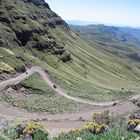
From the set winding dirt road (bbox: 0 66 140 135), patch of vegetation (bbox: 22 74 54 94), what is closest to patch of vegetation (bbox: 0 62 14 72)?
winding dirt road (bbox: 0 66 140 135)

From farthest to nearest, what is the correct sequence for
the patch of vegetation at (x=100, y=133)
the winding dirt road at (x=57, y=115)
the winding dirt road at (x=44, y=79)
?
the winding dirt road at (x=44, y=79) → the winding dirt road at (x=57, y=115) → the patch of vegetation at (x=100, y=133)

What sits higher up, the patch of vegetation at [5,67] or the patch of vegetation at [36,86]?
the patch of vegetation at [5,67]

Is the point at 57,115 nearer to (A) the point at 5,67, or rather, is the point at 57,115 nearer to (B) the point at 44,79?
(A) the point at 5,67

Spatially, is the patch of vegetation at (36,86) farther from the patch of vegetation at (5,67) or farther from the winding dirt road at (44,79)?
the patch of vegetation at (5,67)

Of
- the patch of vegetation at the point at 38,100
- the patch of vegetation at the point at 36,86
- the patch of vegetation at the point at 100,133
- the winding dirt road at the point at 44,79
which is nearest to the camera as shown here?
the patch of vegetation at the point at 100,133

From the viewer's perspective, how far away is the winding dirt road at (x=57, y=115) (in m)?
70.7

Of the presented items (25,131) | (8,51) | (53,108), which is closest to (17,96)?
(53,108)

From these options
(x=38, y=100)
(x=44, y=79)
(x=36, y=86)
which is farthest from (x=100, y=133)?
(x=44, y=79)

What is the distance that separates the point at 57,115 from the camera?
104m

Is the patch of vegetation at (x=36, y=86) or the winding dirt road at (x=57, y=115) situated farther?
the patch of vegetation at (x=36, y=86)

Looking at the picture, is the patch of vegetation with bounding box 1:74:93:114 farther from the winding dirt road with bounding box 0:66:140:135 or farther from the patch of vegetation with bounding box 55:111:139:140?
the patch of vegetation with bounding box 55:111:139:140

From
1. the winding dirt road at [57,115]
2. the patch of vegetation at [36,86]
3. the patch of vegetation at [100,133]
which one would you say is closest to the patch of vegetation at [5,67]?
the winding dirt road at [57,115]

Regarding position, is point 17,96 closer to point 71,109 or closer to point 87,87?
point 71,109

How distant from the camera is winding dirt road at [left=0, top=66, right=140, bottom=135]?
7073cm
